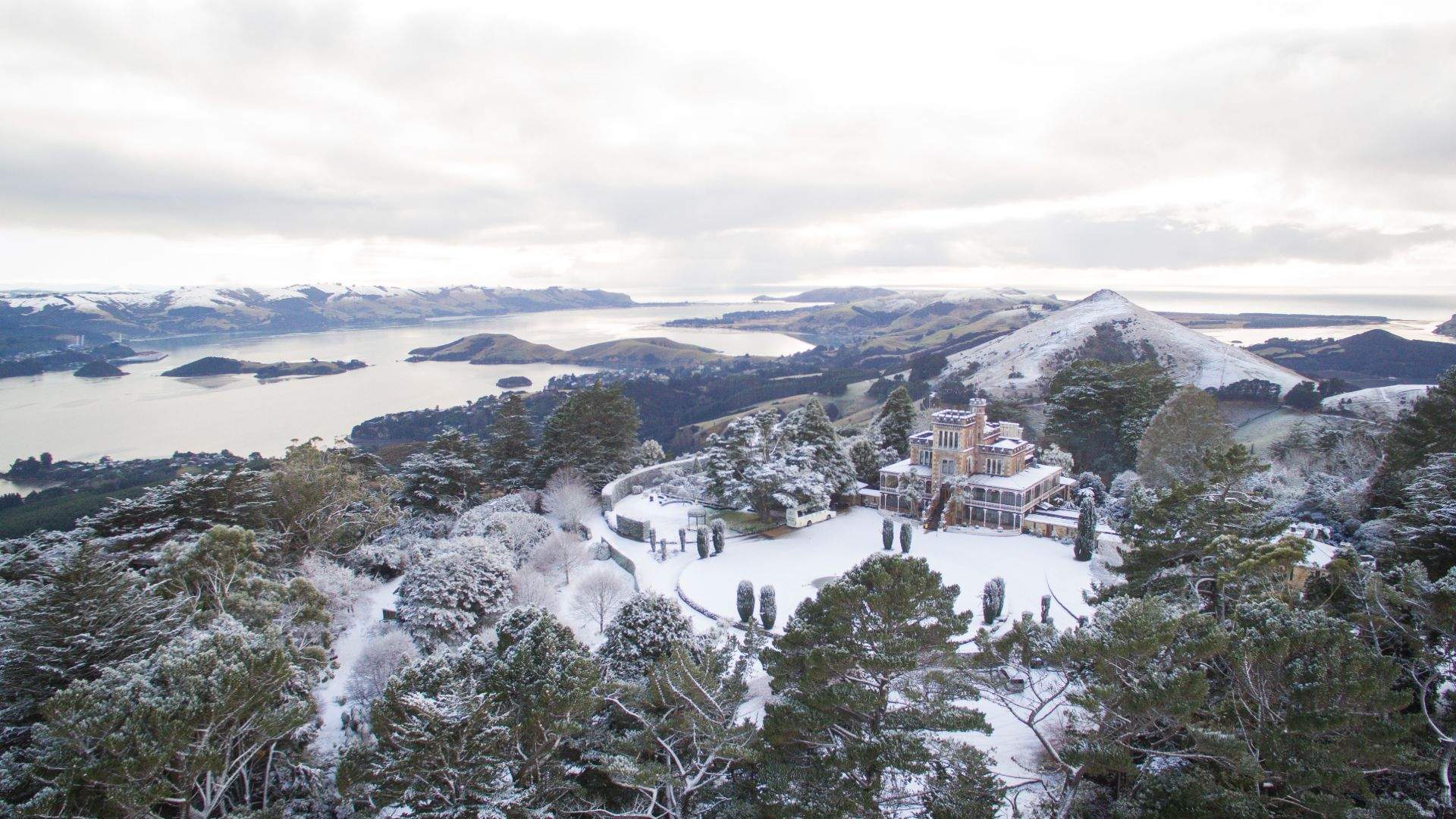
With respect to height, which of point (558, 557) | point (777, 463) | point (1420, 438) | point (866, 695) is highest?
point (1420, 438)

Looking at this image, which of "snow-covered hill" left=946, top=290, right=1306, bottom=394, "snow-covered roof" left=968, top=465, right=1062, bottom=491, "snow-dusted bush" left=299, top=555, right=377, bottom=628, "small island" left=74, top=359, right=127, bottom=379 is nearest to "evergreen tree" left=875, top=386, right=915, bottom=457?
"snow-covered roof" left=968, top=465, right=1062, bottom=491

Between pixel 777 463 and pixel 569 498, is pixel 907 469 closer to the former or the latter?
pixel 777 463

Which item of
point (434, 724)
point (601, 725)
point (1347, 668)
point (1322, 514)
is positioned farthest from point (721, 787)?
point (1322, 514)

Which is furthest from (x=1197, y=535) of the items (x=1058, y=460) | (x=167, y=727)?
(x=167, y=727)

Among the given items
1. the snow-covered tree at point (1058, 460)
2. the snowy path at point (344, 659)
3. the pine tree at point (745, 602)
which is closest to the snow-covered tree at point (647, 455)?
the snowy path at point (344, 659)

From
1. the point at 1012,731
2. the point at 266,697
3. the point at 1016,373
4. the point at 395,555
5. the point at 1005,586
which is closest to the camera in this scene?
the point at 266,697

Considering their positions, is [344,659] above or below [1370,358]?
below

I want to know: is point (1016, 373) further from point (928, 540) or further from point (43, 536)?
point (43, 536)
